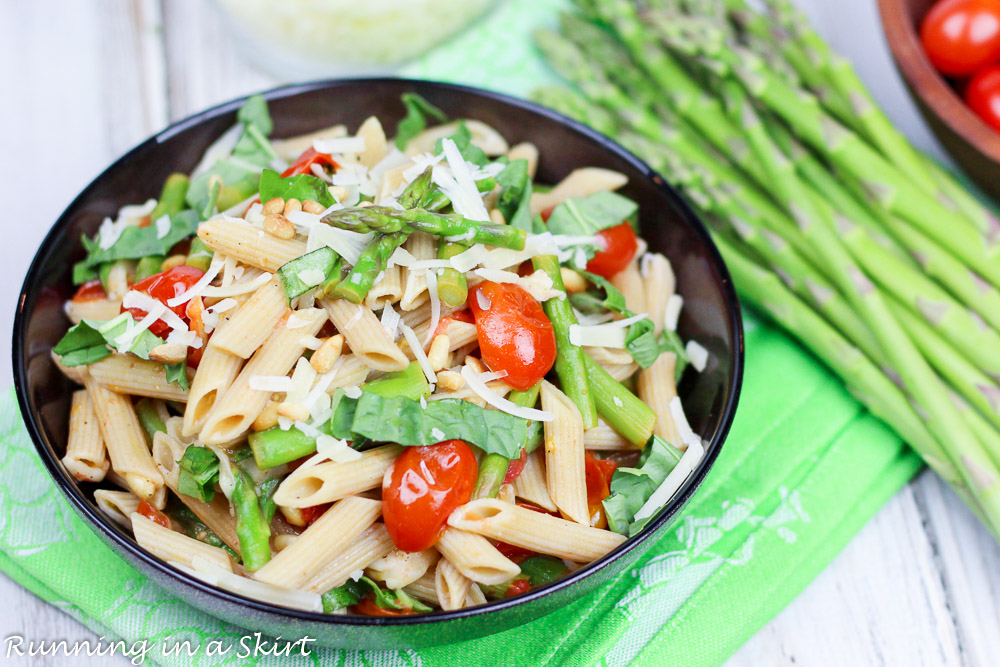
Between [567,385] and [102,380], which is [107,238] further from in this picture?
[567,385]

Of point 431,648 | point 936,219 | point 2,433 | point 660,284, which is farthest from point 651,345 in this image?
point 2,433

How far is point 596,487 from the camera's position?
7.87 ft

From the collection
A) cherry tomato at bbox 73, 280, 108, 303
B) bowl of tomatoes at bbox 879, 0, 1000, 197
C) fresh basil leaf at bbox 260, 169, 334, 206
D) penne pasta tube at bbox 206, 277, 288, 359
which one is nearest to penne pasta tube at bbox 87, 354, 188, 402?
penne pasta tube at bbox 206, 277, 288, 359

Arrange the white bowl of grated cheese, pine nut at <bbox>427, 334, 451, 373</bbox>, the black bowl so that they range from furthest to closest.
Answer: the white bowl of grated cheese
pine nut at <bbox>427, 334, 451, 373</bbox>
the black bowl

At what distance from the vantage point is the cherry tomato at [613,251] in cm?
275

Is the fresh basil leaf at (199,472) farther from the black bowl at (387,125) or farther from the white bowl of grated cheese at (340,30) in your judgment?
the white bowl of grated cheese at (340,30)

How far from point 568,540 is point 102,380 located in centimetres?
137

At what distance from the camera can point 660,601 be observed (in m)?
2.50

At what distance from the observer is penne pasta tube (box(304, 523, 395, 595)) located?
6.84ft

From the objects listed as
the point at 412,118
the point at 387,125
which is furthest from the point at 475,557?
the point at 387,125

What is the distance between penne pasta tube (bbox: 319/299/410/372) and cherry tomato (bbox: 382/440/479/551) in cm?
24

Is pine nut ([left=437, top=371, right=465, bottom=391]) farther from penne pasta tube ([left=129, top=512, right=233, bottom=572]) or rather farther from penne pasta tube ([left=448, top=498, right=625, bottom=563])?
penne pasta tube ([left=129, top=512, right=233, bottom=572])

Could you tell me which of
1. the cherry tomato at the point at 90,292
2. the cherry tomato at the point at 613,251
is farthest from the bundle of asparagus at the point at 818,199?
the cherry tomato at the point at 90,292

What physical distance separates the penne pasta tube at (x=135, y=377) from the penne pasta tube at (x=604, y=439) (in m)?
1.14
